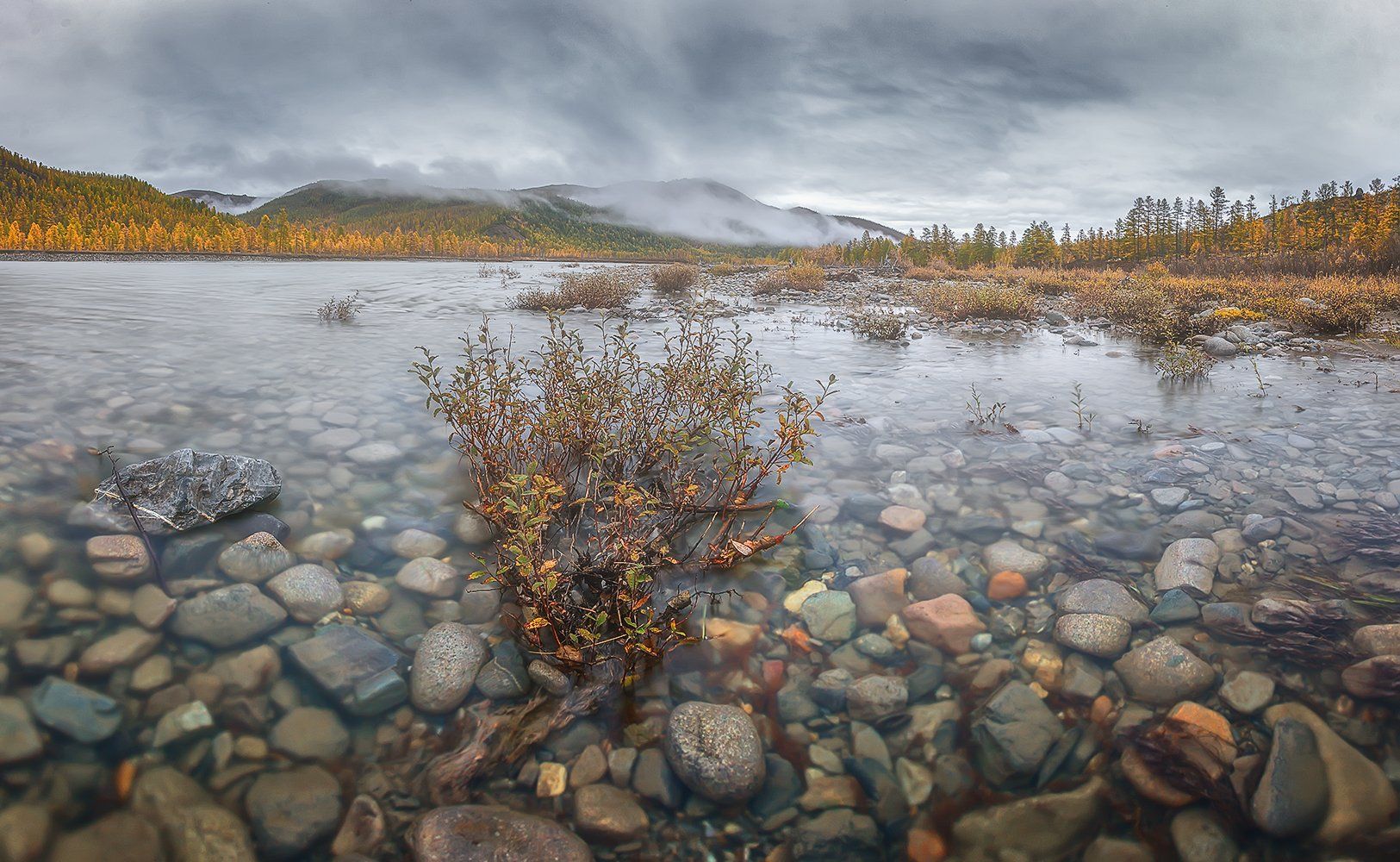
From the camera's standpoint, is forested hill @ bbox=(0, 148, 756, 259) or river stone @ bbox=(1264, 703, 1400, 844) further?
forested hill @ bbox=(0, 148, 756, 259)

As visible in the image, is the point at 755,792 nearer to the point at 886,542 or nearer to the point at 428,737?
the point at 428,737

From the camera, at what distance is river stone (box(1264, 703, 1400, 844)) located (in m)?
2.10

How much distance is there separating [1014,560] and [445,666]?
3346mm

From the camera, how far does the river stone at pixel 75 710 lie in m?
2.38

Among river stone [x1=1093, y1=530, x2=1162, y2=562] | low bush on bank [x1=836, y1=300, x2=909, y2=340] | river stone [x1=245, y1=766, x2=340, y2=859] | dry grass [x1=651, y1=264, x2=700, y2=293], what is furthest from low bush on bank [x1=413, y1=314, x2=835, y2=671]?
dry grass [x1=651, y1=264, x2=700, y2=293]

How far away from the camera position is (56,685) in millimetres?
2531

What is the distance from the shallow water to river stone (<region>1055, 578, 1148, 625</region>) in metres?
0.10

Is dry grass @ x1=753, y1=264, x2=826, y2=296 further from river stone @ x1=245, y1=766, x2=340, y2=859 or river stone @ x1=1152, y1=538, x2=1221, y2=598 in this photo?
river stone @ x1=245, y1=766, x2=340, y2=859

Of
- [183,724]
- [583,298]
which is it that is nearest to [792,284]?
[583,298]

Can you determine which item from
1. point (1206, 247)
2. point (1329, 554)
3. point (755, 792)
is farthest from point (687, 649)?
point (1206, 247)

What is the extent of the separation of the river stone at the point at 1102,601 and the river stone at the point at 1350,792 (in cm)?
87

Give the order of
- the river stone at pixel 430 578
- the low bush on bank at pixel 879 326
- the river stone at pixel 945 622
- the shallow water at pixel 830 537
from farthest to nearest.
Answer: the low bush on bank at pixel 879 326, the river stone at pixel 430 578, the river stone at pixel 945 622, the shallow water at pixel 830 537

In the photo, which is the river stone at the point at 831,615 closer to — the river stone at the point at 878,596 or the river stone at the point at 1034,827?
the river stone at the point at 878,596

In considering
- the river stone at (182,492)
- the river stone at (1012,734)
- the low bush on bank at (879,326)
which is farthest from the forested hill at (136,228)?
the river stone at (1012,734)
